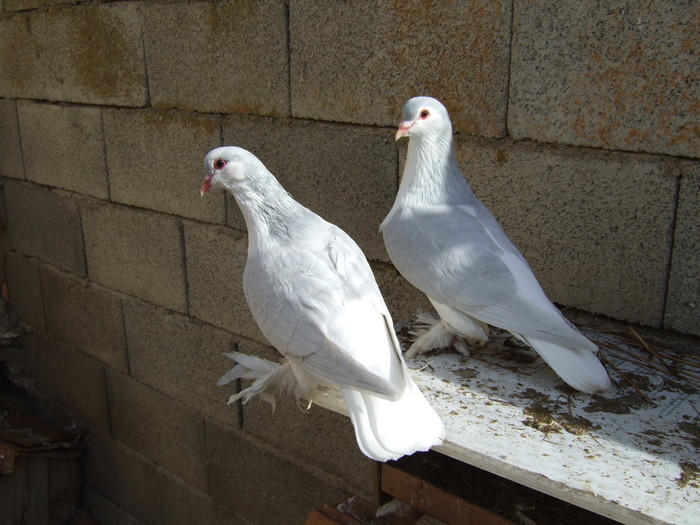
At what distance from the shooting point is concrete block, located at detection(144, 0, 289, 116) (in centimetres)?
247

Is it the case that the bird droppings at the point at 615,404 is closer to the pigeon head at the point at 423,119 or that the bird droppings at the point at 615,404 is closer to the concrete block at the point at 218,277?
the pigeon head at the point at 423,119

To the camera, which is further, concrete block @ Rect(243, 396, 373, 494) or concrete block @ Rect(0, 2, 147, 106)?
concrete block @ Rect(0, 2, 147, 106)

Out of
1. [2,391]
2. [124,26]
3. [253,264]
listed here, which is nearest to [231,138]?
[124,26]

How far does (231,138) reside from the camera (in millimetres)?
2725

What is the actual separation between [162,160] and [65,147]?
0.88 m

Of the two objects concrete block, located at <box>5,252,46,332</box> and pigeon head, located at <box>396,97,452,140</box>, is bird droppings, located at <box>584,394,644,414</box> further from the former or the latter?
concrete block, located at <box>5,252,46,332</box>

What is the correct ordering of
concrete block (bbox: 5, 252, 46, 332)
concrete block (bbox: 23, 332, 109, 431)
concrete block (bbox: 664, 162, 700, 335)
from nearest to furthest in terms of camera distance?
concrete block (bbox: 664, 162, 700, 335) → concrete block (bbox: 23, 332, 109, 431) → concrete block (bbox: 5, 252, 46, 332)

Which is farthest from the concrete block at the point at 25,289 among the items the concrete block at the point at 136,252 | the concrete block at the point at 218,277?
the concrete block at the point at 218,277

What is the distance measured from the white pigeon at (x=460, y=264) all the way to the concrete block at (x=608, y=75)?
0.32 metres

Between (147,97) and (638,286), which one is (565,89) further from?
(147,97)

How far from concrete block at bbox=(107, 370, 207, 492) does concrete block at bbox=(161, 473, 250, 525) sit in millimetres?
60

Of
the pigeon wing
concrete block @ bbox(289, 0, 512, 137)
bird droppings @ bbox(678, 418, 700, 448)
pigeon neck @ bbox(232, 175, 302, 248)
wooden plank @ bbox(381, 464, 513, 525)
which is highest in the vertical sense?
concrete block @ bbox(289, 0, 512, 137)

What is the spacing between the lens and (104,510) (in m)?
4.19

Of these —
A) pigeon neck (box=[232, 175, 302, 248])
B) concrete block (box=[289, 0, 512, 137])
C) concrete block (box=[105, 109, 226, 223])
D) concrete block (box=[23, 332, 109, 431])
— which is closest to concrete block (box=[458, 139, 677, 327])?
concrete block (box=[289, 0, 512, 137])
